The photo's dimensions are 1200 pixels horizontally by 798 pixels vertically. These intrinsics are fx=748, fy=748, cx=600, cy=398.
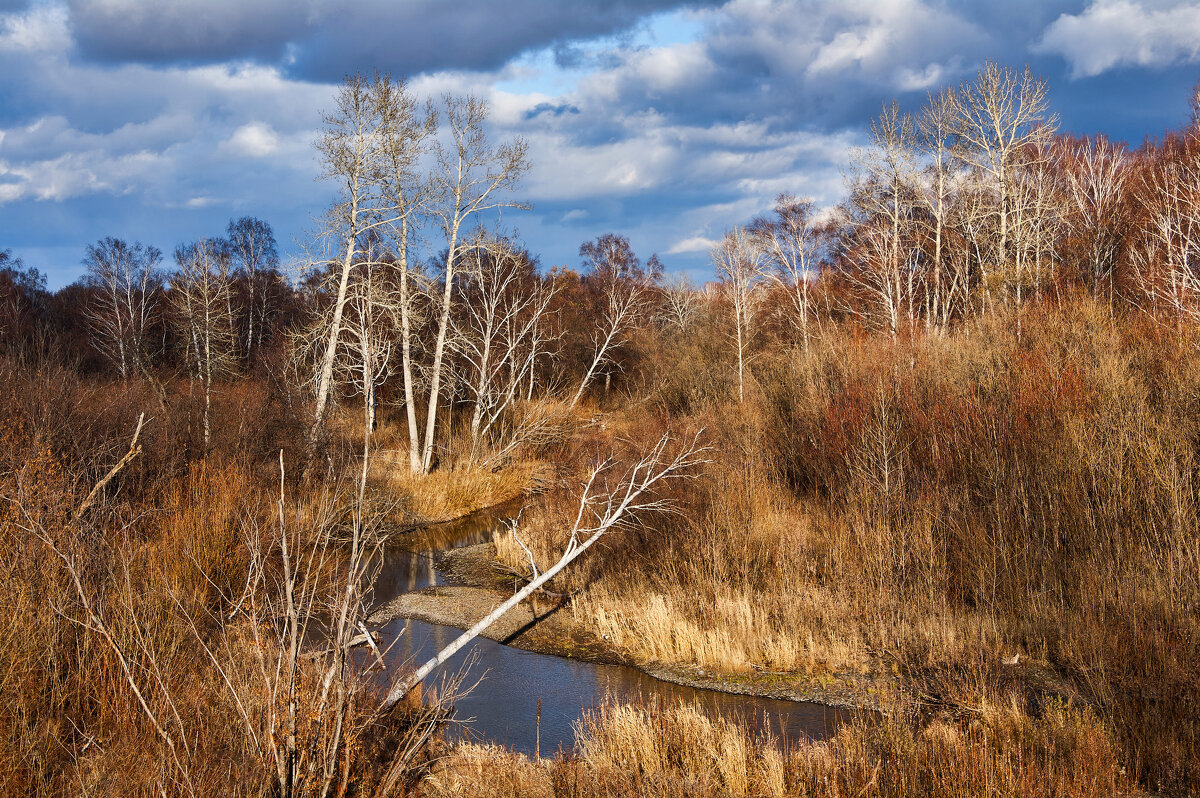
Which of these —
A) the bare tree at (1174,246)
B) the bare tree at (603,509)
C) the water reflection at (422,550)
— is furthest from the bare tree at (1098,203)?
the water reflection at (422,550)

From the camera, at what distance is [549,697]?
923 centimetres

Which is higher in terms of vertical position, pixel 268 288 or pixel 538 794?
pixel 268 288

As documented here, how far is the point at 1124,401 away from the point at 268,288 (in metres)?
49.2

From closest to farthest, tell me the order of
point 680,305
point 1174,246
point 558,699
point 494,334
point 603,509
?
point 558,699
point 603,509
point 1174,246
point 494,334
point 680,305

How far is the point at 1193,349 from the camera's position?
39.6 ft

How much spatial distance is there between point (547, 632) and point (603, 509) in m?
3.20

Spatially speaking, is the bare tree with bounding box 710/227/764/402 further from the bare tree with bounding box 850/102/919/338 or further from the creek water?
the creek water

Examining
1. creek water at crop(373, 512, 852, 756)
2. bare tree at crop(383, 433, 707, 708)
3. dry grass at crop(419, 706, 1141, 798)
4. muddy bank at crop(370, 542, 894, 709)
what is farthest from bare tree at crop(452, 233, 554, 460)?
dry grass at crop(419, 706, 1141, 798)

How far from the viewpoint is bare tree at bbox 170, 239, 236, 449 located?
2833cm

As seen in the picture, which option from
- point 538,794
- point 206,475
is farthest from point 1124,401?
point 206,475

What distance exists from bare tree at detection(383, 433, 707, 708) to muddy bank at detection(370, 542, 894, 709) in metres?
0.86

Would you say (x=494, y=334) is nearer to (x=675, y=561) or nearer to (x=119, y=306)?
(x=675, y=561)

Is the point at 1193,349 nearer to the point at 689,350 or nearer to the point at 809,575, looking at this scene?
the point at 809,575

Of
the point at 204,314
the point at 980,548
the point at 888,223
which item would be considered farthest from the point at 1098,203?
the point at 204,314
